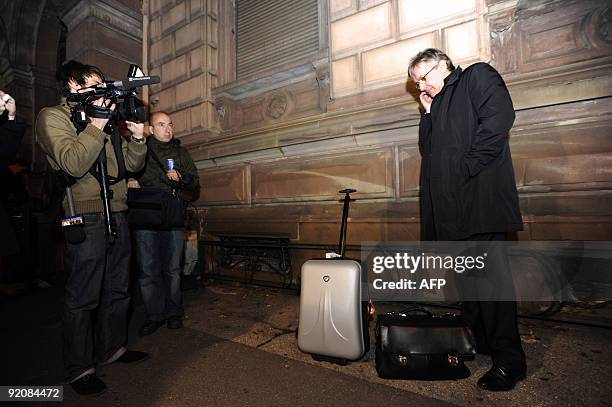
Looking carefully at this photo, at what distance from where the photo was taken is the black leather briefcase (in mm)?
1853

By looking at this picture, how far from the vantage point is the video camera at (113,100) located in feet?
6.34

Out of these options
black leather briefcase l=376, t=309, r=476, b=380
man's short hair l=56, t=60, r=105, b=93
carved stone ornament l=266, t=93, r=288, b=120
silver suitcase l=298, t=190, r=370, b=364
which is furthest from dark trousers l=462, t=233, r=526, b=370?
carved stone ornament l=266, t=93, r=288, b=120

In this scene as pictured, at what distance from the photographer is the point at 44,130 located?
189cm

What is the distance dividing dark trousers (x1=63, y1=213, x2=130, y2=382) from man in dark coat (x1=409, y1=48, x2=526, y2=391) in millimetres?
2272

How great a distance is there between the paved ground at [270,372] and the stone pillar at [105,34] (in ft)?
16.1

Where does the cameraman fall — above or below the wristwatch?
below

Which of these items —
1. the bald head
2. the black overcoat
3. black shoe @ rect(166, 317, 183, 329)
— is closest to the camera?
the black overcoat

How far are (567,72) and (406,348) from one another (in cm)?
279

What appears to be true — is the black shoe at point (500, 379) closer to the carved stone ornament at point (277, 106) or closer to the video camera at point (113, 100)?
the video camera at point (113, 100)

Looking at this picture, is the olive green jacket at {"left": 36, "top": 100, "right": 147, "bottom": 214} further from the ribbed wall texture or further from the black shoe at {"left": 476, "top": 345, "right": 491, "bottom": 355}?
the ribbed wall texture

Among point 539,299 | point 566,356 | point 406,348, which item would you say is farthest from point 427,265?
point 406,348

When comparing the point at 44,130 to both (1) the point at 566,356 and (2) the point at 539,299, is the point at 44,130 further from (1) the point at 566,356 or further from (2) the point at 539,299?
(2) the point at 539,299

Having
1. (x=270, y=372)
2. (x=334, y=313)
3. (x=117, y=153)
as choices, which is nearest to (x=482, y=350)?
(x=334, y=313)

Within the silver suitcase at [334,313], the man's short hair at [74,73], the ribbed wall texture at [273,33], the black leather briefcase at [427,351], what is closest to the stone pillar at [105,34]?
the ribbed wall texture at [273,33]
